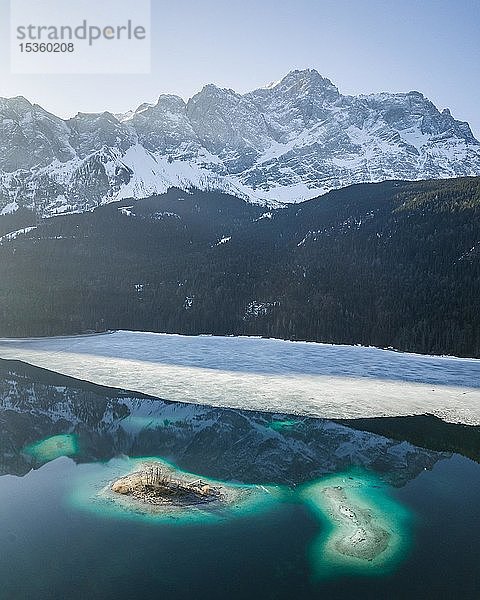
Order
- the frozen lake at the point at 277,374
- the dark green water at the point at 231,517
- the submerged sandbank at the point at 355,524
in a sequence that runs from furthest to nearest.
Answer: the frozen lake at the point at 277,374 < the submerged sandbank at the point at 355,524 < the dark green water at the point at 231,517

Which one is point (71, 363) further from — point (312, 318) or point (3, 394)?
point (312, 318)

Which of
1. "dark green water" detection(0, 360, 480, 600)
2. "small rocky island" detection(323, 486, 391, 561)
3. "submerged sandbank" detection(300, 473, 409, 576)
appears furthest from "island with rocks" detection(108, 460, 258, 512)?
"small rocky island" detection(323, 486, 391, 561)

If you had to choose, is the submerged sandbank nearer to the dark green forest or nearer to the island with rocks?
A: the island with rocks

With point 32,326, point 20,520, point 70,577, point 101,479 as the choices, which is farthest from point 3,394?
point 32,326

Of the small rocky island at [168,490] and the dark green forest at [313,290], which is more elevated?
the dark green forest at [313,290]

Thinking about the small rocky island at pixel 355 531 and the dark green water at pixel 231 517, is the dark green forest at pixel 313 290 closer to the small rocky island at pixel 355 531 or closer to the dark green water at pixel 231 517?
the dark green water at pixel 231 517

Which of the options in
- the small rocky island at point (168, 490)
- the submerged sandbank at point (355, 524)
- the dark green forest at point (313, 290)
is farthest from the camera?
the dark green forest at point (313, 290)

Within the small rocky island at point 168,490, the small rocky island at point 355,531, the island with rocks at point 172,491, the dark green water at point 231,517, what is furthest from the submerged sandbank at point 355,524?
the small rocky island at point 168,490

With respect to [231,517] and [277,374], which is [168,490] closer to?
[231,517]
